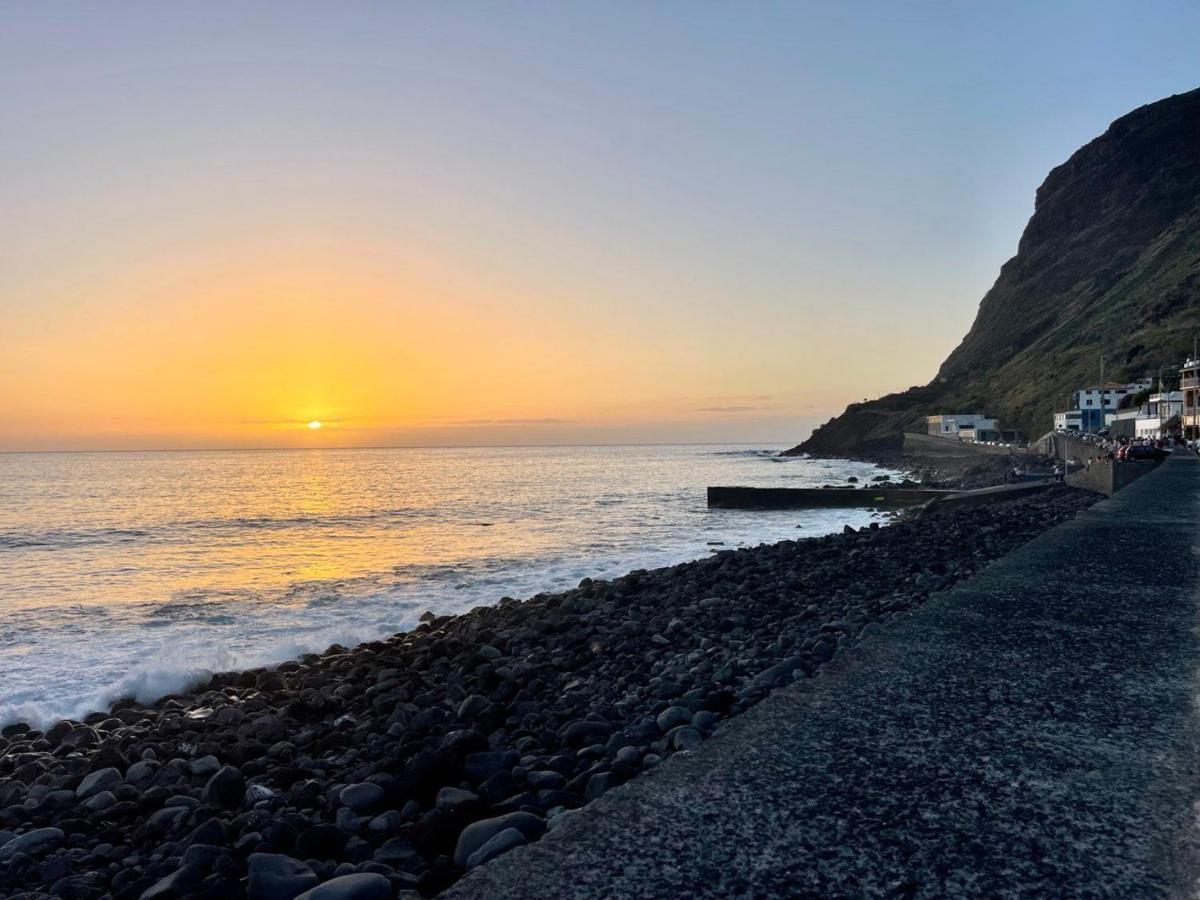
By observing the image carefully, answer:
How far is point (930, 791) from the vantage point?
10.7 feet

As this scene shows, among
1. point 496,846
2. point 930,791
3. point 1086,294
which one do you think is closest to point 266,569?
point 496,846

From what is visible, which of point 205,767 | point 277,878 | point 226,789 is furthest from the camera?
point 205,767

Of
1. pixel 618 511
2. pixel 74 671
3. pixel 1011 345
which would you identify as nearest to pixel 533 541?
pixel 618 511

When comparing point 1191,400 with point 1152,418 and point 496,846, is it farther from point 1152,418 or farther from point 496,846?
point 496,846

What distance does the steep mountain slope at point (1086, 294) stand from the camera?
106 meters

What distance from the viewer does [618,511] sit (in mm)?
42531

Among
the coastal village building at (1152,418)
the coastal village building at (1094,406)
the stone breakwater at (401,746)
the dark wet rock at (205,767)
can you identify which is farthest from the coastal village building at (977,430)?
the dark wet rock at (205,767)

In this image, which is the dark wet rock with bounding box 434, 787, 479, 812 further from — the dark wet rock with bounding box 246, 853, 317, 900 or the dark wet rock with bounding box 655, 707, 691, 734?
the dark wet rock with bounding box 655, 707, 691, 734

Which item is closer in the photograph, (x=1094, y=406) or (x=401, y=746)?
(x=401, y=746)

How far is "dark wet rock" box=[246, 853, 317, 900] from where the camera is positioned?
12.1 ft

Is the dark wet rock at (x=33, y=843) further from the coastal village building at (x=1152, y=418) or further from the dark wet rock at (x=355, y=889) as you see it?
the coastal village building at (x=1152, y=418)

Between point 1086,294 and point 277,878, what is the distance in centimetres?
16376

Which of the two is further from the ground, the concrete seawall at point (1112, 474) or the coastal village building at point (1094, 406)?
the coastal village building at point (1094, 406)

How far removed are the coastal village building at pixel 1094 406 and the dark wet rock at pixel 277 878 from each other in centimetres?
Answer: 9876
